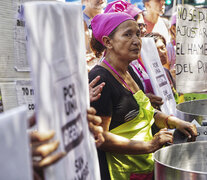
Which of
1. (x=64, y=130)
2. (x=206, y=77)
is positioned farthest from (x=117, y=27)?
(x=206, y=77)

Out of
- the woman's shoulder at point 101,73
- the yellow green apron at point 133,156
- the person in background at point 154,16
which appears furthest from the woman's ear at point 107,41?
the person in background at point 154,16

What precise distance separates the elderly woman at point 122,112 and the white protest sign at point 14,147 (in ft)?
3.38

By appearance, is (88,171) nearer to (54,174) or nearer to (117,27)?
(54,174)

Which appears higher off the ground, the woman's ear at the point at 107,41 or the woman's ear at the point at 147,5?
the woman's ear at the point at 147,5

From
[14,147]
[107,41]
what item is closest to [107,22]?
[107,41]

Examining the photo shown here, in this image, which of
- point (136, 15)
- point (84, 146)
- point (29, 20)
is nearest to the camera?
point (29, 20)

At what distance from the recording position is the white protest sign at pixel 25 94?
1.54 meters

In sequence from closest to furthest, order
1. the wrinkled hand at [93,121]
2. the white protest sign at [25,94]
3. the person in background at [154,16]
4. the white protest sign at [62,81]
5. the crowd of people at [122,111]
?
1. the white protest sign at [62,81]
2. the wrinkled hand at [93,121]
3. the white protest sign at [25,94]
4. the crowd of people at [122,111]
5. the person in background at [154,16]

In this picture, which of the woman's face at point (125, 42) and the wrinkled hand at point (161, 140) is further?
the woman's face at point (125, 42)

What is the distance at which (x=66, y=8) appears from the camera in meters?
1.06

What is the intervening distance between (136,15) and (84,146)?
97.2 inches

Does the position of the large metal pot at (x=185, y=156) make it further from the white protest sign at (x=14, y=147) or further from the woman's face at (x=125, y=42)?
the white protest sign at (x=14, y=147)

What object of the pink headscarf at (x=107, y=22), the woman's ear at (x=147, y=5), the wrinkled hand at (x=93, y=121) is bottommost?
the wrinkled hand at (x=93, y=121)

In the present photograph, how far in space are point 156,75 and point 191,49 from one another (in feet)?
3.07
